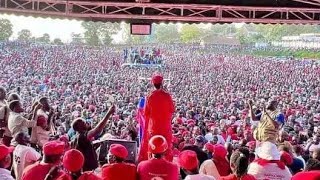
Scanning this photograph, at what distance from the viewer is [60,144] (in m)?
3.99

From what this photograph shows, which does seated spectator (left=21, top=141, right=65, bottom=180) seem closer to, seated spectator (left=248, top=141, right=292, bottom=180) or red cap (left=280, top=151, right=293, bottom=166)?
seated spectator (left=248, top=141, right=292, bottom=180)

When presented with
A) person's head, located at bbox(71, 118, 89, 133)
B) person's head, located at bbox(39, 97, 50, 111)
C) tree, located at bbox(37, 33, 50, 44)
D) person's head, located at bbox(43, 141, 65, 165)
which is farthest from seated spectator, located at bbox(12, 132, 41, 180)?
tree, located at bbox(37, 33, 50, 44)

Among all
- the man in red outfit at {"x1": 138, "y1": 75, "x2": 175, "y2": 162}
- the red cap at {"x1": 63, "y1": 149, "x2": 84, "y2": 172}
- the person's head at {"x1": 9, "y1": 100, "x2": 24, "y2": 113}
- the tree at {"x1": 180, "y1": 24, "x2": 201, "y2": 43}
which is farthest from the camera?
the tree at {"x1": 180, "y1": 24, "x2": 201, "y2": 43}

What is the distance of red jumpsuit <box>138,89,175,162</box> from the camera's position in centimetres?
616

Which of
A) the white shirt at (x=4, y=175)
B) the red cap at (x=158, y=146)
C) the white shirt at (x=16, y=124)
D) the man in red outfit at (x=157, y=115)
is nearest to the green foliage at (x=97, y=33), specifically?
the white shirt at (x=16, y=124)

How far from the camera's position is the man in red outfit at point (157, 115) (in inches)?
243

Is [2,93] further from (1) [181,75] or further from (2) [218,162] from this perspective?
(1) [181,75]

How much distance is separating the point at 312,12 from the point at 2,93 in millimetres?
5350

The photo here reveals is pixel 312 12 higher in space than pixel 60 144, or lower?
higher

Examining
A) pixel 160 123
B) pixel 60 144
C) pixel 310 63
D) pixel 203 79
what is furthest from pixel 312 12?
pixel 310 63

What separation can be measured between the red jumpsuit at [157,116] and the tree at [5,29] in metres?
44.4

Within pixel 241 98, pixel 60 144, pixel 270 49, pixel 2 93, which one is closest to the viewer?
pixel 60 144

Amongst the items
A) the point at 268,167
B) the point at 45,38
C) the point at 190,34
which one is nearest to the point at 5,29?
the point at 45,38

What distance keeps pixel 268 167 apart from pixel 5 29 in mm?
48150
